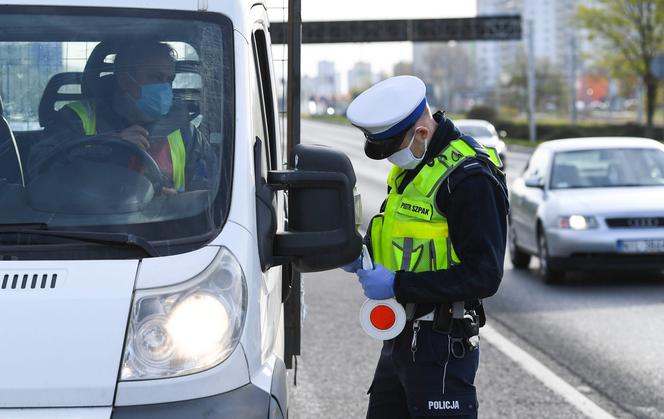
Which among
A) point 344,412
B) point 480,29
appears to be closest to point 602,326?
point 344,412

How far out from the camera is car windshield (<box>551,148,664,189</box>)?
13258mm

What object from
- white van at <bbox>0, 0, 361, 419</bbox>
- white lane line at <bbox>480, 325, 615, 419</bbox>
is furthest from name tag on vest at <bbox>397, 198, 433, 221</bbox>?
white lane line at <bbox>480, 325, 615, 419</bbox>

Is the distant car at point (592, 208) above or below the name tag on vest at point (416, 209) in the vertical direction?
below

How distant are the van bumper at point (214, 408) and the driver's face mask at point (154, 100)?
91 centimetres

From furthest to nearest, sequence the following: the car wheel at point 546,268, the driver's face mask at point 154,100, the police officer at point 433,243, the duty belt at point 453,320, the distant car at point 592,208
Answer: the car wheel at point 546,268
the distant car at point 592,208
the duty belt at point 453,320
the police officer at point 433,243
the driver's face mask at point 154,100

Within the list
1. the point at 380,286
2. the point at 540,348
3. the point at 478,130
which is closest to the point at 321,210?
the point at 380,286

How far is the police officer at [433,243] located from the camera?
391cm

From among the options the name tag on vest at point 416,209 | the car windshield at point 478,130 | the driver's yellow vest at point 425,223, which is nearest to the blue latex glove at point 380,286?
the driver's yellow vest at point 425,223

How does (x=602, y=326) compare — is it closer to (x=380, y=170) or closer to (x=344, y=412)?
(x=344, y=412)

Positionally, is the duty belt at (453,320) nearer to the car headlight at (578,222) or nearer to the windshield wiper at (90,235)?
the windshield wiper at (90,235)

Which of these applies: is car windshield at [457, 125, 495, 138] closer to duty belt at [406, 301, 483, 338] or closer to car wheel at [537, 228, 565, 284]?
car wheel at [537, 228, 565, 284]

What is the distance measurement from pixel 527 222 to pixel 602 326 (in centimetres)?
369

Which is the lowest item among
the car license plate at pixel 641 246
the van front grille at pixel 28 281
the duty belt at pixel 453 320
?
the car license plate at pixel 641 246

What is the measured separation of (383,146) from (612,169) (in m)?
9.84
